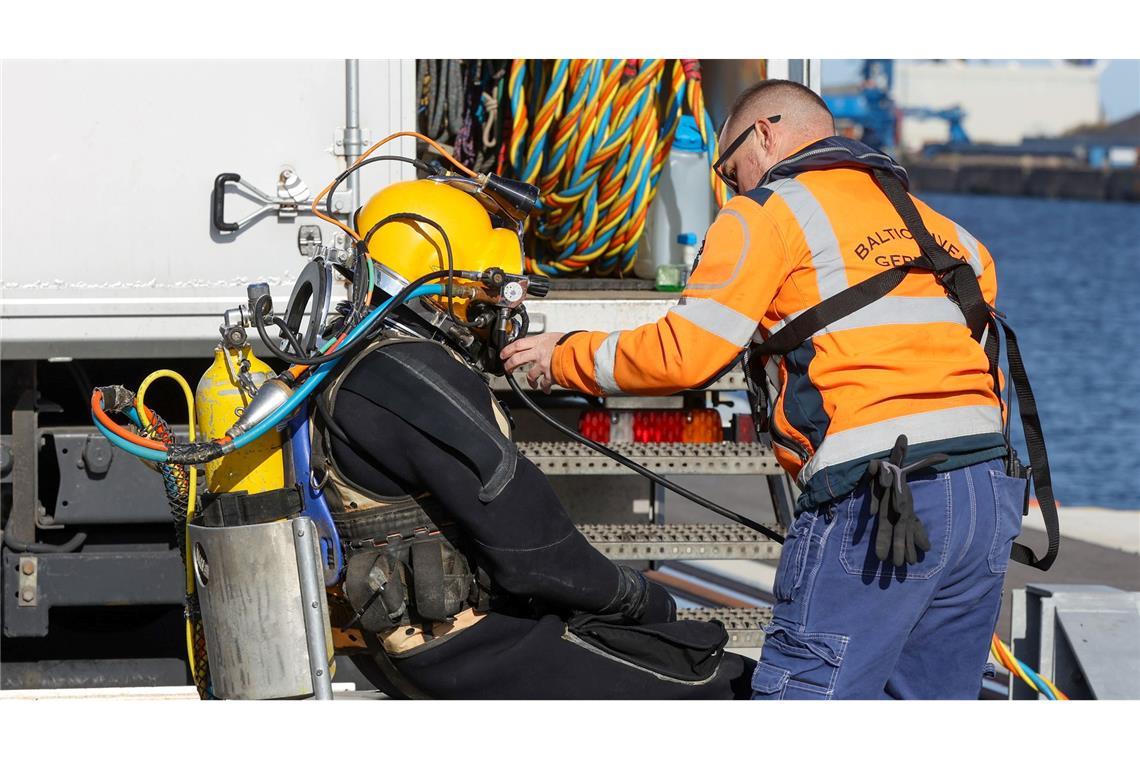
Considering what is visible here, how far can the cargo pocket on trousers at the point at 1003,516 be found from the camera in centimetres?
281

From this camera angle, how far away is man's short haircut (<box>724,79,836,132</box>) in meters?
2.99

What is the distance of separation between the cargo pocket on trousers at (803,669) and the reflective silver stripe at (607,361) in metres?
0.64

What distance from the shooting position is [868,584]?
9.00 ft

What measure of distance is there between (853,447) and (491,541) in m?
0.75

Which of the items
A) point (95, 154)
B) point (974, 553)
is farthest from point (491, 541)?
point (95, 154)

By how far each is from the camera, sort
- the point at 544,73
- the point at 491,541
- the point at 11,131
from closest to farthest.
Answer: the point at 491,541 < the point at 11,131 < the point at 544,73

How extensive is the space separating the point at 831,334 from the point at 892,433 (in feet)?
0.77

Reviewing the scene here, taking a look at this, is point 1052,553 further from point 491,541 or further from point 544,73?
point 544,73

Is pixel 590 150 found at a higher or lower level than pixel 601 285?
higher

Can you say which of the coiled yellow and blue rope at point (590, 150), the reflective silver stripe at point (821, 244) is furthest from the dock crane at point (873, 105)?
the reflective silver stripe at point (821, 244)

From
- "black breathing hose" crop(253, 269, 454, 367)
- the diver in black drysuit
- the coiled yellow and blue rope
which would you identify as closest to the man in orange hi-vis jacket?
the diver in black drysuit

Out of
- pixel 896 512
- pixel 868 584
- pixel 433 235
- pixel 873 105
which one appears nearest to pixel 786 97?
pixel 433 235

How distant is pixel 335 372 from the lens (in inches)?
109

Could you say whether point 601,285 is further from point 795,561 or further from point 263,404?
point 263,404
